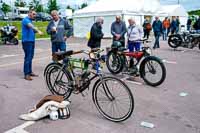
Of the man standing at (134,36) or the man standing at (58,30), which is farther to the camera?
the man standing at (134,36)

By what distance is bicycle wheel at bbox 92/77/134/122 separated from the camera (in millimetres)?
4530

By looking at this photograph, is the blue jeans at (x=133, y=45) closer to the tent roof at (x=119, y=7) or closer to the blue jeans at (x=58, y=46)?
the blue jeans at (x=58, y=46)

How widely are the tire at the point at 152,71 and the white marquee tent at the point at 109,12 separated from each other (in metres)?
15.3

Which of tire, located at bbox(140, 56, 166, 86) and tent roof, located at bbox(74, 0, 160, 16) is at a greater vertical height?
tent roof, located at bbox(74, 0, 160, 16)

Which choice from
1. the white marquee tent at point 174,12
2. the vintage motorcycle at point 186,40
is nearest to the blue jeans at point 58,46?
the vintage motorcycle at point 186,40

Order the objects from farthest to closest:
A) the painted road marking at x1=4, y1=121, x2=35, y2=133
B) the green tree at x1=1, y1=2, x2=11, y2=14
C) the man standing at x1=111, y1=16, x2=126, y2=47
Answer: the green tree at x1=1, y1=2, x2=11, y2=14, the man standing at x1=111, y1=16, x2=126, y2=47, the painted road marking at x1=4, y1=121, x2=35, y2=133

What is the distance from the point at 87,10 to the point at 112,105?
20.2m

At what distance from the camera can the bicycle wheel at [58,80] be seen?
5398mm

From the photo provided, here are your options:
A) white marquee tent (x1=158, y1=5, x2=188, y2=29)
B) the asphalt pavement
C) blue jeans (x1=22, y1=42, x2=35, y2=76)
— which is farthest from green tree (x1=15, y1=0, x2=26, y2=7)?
blue jeans (x1=22, y1=42, x2=35, y2=76)

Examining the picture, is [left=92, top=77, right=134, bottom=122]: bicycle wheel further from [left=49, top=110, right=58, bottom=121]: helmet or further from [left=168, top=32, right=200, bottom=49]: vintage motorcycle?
[left=168, top=32, right=200, bottom=49]: vintage motorcycle

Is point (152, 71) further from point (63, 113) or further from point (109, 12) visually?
point (109, 12)

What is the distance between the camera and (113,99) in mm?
4812

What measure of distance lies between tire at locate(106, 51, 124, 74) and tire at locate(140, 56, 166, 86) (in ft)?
Result: 3.20

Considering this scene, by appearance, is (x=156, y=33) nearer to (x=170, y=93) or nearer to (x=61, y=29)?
(x=61, y=29)
